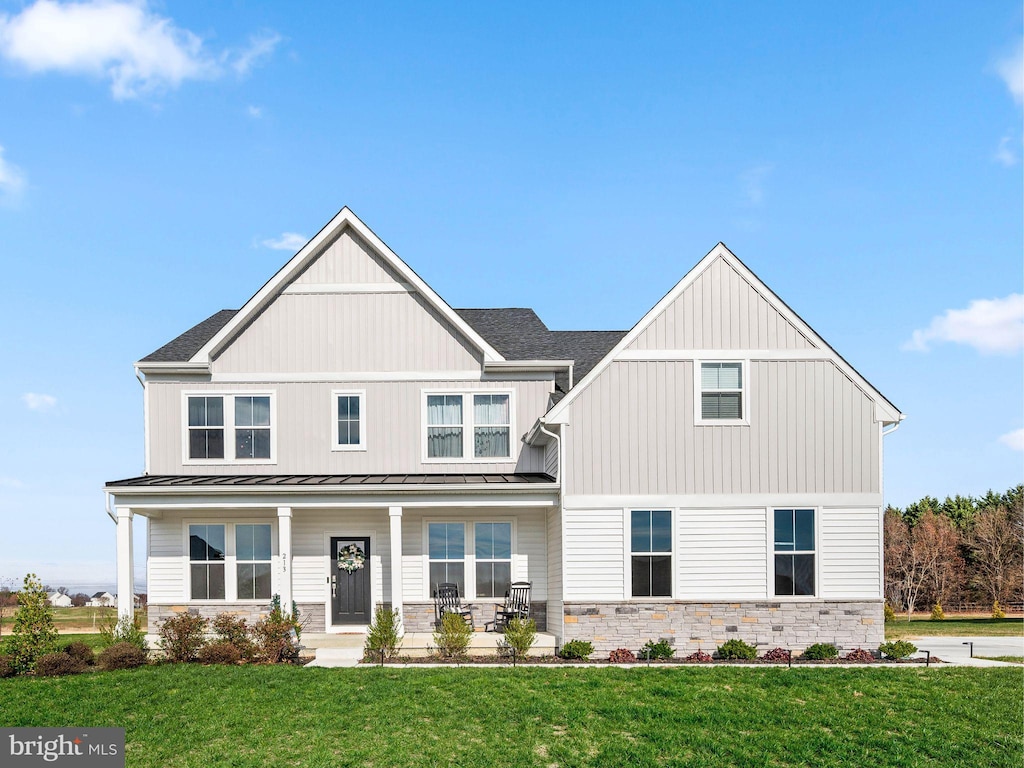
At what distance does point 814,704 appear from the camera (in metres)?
13.0

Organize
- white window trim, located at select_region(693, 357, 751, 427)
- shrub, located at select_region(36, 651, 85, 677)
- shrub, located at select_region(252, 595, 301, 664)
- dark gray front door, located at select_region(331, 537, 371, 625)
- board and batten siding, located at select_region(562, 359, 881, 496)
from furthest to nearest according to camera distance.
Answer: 1. dark gray front door, located at select_region(331, 537, 371, 625)
2. white window trim, located at select_region(693, 357, 751, 427)
3. board and batten siding, located at select_region(562, 359, 881, 496)
4. shrub, located at select_region(252, 595, 301, 664)
5. shrub, located at select_region(36, 651, 85, 677)

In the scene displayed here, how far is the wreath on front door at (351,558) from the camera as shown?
20750mm

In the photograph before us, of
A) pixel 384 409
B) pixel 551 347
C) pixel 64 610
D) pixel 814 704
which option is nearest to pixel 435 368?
pixel 384 409

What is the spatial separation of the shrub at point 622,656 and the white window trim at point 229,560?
763 centimetres

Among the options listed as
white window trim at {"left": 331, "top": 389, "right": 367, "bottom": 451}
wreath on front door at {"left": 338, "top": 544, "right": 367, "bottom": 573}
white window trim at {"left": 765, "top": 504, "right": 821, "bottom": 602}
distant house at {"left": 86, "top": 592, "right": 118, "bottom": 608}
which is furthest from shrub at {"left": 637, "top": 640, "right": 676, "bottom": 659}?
distant house at {"left": 86, "top": 592, "right": 118, "bottom": 608}

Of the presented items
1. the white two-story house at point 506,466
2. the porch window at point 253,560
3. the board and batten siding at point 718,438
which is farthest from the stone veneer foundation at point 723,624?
the porch window at point 253,560

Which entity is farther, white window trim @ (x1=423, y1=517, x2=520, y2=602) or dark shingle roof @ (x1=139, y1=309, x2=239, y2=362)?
dark shingle roof @ (x1=139, y1=309, x2=239, y2=362)

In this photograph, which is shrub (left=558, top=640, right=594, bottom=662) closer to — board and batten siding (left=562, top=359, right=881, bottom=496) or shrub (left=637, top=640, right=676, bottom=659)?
shrub (left=637, top=640, right=676, bottom=659)

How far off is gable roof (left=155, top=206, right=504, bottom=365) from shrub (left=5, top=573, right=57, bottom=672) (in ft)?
20.8

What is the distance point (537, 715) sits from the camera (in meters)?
12.1

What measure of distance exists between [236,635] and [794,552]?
10.7m

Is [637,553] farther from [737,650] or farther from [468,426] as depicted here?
[468,426]

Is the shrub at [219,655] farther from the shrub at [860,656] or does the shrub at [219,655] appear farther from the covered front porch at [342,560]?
the shrub at [860,656]

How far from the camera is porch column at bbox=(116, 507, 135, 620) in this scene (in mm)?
18672
